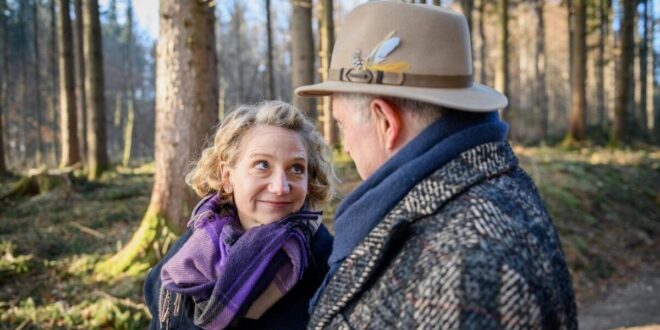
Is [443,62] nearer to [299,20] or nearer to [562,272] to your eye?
[562,272]

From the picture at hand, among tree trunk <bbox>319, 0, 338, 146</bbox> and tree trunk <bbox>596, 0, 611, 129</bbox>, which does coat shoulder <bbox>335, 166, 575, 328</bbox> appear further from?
tree trunk <bbox>596, 0, 611, 129</bbox>

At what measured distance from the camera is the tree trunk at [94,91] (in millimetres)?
12508

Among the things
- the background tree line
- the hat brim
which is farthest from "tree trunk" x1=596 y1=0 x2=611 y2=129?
the hat brim

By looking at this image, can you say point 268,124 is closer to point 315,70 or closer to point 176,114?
point 176,114

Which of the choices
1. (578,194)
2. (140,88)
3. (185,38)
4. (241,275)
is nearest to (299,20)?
(185,38)

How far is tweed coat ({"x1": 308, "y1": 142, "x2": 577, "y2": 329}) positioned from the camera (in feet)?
3.66

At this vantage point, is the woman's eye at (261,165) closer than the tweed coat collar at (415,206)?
No

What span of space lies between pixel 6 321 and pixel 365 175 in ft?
15.5

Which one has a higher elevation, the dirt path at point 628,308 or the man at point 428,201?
the man at point 428,201

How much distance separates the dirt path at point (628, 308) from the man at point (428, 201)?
609 centimetres

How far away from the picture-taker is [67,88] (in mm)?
13195

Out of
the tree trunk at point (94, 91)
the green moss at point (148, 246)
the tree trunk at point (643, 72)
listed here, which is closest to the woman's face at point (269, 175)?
the green moss at point (148, 246)

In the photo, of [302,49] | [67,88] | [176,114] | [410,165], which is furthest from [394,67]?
[67,88]

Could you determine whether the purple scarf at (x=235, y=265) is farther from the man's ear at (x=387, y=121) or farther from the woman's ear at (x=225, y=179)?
the man's ear at (x=387, y=121)
